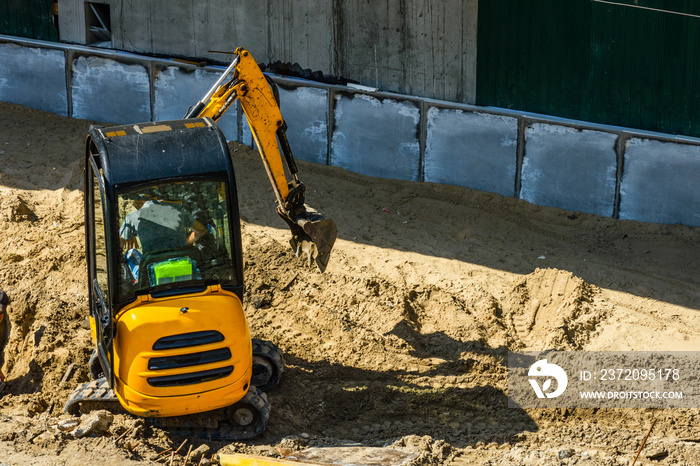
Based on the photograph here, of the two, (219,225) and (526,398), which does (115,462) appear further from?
(526,398)

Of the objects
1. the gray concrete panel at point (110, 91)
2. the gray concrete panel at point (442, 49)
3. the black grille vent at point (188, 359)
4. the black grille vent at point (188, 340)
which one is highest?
the gray concrete panel at point (442, 49)

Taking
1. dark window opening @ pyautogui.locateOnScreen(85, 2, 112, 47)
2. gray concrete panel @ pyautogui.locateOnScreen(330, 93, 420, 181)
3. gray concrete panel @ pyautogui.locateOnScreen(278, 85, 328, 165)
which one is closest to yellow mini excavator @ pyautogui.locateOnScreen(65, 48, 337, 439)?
gray concrete panel @ pyautogui.locateOnScreen(330, 93, 420, 181)

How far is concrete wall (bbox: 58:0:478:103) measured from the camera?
1207 cm

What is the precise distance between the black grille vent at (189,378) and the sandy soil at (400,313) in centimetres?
61

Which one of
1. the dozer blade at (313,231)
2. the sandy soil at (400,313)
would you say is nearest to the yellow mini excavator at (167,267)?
the sandy soil at (400,313)

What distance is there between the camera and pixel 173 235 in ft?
21.6

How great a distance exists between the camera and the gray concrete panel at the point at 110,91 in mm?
13523

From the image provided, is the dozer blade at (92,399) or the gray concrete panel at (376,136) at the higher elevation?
the gray concrete panel at (376,136)

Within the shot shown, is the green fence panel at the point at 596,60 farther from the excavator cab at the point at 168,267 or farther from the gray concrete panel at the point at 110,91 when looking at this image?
the excavator cab at the point at 168,267

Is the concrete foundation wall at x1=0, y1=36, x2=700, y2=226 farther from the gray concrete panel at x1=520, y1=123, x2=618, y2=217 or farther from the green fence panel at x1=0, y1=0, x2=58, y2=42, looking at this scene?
the green fence panel at x1=0, y1=0, x2=58, y2=42

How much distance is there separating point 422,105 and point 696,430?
6.22 metres

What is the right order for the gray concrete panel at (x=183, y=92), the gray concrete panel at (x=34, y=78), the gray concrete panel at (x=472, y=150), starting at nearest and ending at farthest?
the gray concrete panel at (x=472, y=150), the gray concrete panel at (x=183, y=92), the gray concrete panel at (x=34, y=78)

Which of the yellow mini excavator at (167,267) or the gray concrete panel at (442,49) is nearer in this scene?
the yellow mini excavator at (167,267)

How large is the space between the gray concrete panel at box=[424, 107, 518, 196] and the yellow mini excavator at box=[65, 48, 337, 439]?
5556mm
